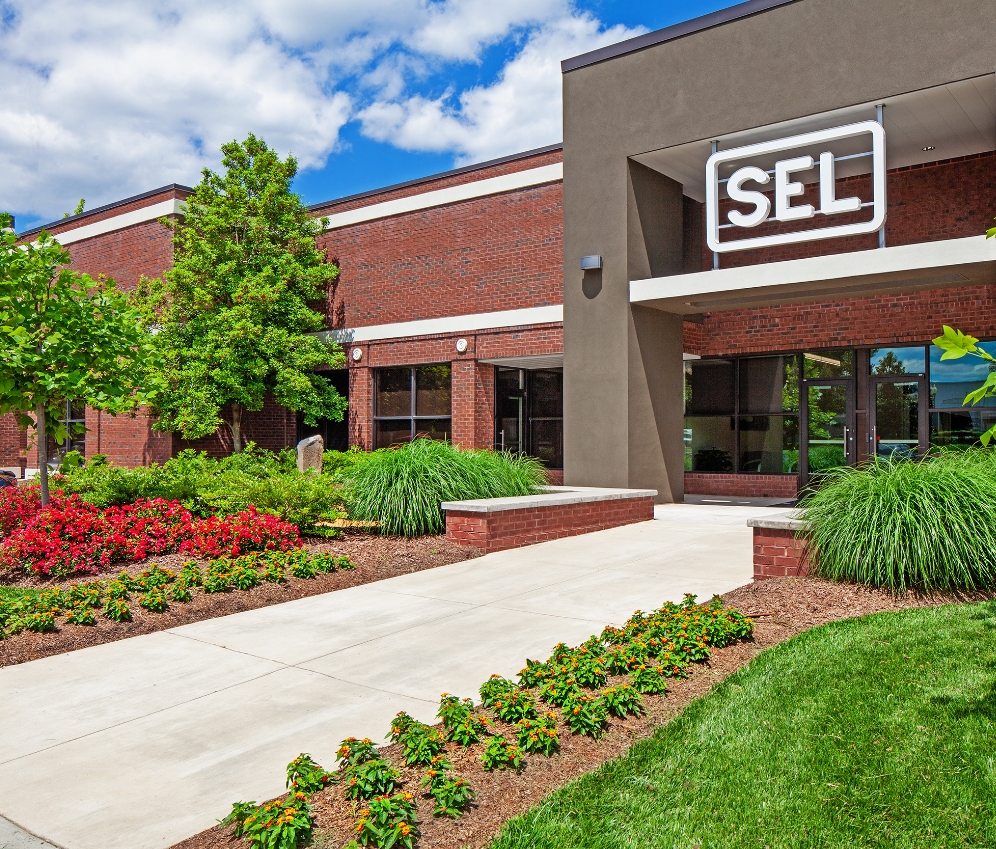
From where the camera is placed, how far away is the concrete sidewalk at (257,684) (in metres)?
3.87

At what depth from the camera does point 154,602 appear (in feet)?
23.8

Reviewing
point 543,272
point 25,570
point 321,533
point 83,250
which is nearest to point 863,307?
point 543,272

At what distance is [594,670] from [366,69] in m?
17.9

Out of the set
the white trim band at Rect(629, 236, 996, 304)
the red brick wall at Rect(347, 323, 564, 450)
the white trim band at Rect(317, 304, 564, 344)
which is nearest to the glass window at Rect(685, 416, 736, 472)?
the red brick wall at Rect(347, 323, 564, 450)

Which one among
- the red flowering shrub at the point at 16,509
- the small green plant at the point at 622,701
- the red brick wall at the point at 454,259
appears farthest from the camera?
the red brick wall at the point at 454,259

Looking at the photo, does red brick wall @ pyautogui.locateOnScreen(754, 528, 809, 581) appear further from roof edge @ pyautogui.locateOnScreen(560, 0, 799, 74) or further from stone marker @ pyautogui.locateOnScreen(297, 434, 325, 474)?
roof edge @ pyautogui.locateOnScreen(560, 0, 799, 74)

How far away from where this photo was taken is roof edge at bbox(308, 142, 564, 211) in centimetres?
1852

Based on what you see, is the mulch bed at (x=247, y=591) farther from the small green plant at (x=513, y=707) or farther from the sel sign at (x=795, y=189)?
the sel sign at (x=795, y=189)

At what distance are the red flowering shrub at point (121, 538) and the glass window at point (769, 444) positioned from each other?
39.8 ft

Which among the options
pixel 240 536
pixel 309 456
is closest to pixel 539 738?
pixel 240 536

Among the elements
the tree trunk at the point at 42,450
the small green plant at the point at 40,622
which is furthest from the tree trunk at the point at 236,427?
the small green plant at the point at 40,622

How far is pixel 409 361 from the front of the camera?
21.1 metres

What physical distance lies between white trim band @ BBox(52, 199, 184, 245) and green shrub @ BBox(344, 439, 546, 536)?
14.3m

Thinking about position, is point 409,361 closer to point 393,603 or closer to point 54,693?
point 393,603
